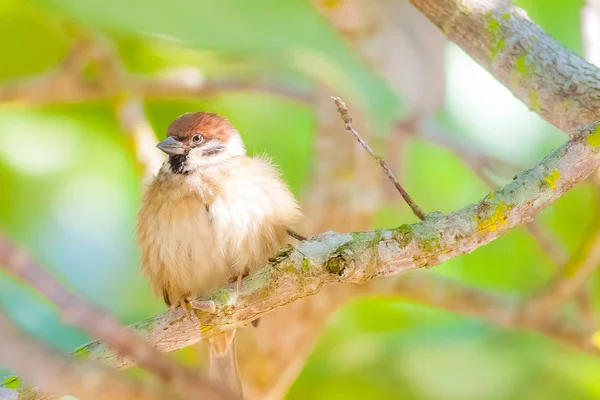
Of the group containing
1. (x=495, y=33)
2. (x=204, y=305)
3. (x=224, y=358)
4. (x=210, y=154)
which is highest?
(x=210, y=154)

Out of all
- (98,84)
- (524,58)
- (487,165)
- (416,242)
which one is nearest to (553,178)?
(416,242)

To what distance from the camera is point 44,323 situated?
342 centimetres

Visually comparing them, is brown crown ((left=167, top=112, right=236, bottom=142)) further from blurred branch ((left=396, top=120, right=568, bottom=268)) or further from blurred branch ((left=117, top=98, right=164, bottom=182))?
blurred branch ((left=396, top=120, right=568, bottom=268))

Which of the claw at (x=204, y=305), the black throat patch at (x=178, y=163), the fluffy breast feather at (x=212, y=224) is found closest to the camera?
the claw at (x=204, y=305)

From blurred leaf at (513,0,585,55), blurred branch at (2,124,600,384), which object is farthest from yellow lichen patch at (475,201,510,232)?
blurred leaf at (513,0,585,55)

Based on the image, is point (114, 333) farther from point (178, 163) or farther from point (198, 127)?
point (198, 127)

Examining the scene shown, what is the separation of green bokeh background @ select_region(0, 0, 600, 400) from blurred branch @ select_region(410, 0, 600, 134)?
1822 mm

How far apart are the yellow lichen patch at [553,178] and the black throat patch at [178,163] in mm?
1323

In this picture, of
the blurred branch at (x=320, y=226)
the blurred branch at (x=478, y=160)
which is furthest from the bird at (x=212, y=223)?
the blurred branch at (x=478, y=160)

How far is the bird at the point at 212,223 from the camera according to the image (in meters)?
2.45

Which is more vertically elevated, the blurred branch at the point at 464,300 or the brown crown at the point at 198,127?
the brown crown at the point at 198,127

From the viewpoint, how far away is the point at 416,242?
1.63 metres

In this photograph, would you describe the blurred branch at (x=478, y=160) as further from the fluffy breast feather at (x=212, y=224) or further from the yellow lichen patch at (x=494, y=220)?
the yellow lichen patch at (x=494, y=220)

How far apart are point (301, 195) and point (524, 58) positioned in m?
1.91
